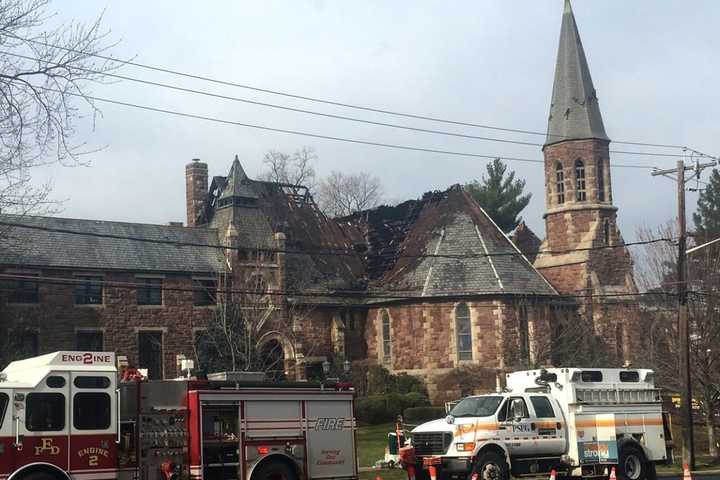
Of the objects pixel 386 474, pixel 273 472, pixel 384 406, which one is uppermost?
pixel 273 472

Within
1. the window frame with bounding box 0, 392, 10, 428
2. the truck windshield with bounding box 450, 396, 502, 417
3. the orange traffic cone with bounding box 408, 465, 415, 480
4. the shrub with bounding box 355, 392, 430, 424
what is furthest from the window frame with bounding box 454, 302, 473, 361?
the window frame with bounding box 0, 392, 10, 428

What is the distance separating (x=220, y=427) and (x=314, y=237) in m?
39.8

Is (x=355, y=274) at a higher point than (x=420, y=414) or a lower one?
higher

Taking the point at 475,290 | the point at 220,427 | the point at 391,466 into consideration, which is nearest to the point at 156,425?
the point at 220,427

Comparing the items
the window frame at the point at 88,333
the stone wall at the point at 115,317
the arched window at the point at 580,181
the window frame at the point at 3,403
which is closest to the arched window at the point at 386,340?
the stone wall at the point at 115,317

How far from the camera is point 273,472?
61.9 ft

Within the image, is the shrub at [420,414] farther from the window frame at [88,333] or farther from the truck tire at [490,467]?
the truck tire at [490,467]

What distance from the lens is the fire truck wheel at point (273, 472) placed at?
61.2ft

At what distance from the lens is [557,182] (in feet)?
194

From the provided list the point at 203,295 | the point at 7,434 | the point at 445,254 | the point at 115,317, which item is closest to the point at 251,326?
the point at 203,295

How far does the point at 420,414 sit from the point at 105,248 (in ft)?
53.6

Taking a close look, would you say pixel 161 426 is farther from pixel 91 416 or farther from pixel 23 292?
pixel 23 292

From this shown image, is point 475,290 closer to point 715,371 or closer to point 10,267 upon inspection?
point 715,371

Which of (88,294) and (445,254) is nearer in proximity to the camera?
(88,294)
